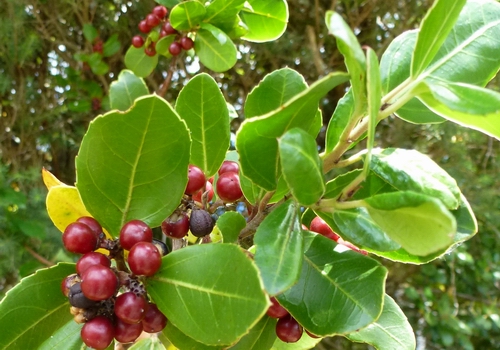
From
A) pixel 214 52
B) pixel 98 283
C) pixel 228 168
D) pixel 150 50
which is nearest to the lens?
pixel 98 283

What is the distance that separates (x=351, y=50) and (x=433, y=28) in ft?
0.47

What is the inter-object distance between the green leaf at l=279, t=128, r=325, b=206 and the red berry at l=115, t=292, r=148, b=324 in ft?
0.74

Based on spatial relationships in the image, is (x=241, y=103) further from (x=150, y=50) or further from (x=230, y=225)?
(x=230, y=225)

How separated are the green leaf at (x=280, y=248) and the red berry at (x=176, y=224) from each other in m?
0.17

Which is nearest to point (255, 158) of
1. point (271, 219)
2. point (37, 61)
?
point (271, 219)

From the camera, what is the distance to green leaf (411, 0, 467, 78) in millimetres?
459

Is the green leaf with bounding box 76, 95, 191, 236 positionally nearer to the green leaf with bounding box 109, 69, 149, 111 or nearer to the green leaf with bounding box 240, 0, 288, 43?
the green leaf with bounding box 109, 69, 149, 111

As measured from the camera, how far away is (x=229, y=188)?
646 mm

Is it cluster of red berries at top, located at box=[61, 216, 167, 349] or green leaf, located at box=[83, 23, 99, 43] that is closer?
cluster of red berries at top, located at box=[61, 216, 167, 349]

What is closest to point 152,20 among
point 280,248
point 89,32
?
point 89,32

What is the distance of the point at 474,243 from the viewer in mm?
2812

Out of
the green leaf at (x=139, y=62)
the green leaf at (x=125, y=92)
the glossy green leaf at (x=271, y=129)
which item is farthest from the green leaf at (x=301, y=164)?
the green leaf at (x=139, y=62)

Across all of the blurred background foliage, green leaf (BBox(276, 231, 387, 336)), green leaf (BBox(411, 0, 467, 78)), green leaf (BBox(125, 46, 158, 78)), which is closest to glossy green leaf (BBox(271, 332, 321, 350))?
green leaf (BBox(276, 231, 387, 336))

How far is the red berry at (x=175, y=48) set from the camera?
148cm
